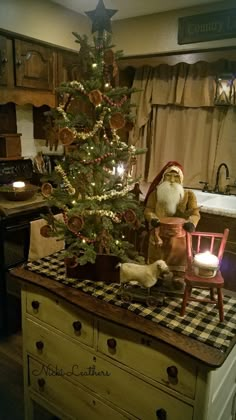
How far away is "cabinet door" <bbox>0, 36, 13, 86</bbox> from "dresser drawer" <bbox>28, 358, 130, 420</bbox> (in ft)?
5.84

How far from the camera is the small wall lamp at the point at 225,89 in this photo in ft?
8.82

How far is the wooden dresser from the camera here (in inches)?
41.9

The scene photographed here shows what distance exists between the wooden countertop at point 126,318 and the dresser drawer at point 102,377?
22 centimetres

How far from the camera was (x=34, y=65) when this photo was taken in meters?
2.41

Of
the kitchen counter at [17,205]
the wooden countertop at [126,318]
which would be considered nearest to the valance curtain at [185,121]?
the kitchen counter at [17,205]

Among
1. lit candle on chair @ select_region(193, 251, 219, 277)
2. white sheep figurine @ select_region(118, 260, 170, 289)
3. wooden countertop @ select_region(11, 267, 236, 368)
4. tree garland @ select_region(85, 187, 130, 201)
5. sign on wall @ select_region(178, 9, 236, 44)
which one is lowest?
wooden countertop @ select_region(11, 267, 236, 368)

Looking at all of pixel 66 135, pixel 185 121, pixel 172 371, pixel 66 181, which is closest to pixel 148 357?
pixel 172 371

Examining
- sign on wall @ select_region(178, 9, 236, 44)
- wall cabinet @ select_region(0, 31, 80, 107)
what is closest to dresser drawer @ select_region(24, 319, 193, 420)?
wall cabinet @ select_region(0, 31, 80, 107)

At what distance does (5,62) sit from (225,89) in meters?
1.74

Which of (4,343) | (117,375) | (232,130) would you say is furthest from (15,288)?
(232,130)

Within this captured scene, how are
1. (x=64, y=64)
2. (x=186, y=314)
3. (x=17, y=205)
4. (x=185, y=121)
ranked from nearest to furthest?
(x=186, y=314) → (x=17, y=205) → (x=64, y=64) → (x=185, y=121)

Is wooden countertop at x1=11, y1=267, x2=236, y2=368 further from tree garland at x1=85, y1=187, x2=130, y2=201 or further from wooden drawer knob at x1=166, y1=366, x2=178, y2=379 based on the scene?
tree garland at x1=85, y1=187, x2=130, y2=201

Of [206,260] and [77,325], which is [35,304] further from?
[206,260]

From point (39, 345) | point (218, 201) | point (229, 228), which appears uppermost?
point (218, 201)
